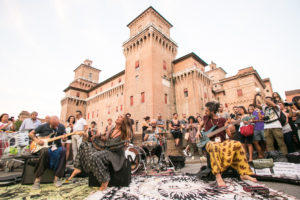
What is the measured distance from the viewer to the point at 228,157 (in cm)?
311

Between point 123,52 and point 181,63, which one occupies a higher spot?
point 123,52

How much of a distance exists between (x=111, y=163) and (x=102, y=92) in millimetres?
34110

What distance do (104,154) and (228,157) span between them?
2690 millimetres

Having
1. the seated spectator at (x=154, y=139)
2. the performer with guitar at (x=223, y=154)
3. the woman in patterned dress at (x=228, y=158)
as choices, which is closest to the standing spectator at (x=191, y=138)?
the seated spectator at (x=154, y=139)

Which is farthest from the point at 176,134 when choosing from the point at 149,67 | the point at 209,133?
the point at 149,67

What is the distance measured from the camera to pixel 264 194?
2.34m

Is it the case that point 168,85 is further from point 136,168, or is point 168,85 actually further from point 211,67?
point 211,67

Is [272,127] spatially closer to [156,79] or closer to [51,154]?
[51,154]

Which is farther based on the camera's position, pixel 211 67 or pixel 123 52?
pixel 211 67

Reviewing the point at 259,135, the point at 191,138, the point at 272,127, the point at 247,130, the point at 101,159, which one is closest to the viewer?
the point at 101,159

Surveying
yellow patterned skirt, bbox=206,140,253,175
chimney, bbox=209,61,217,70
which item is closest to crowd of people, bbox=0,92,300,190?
yellow patterned skirt, bbox=206,140,253,175

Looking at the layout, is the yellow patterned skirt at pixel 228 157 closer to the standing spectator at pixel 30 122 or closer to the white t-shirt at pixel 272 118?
the white t-shirt at pixel 272 118

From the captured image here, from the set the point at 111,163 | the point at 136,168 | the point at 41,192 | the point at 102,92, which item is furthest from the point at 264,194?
the point at 102,92

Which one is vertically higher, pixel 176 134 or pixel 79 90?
pixel 79 90
